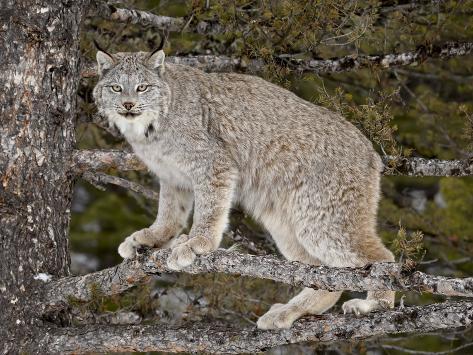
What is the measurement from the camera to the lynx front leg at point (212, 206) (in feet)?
21.1

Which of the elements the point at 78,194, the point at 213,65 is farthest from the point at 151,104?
the point at 78,194

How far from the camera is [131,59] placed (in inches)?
263

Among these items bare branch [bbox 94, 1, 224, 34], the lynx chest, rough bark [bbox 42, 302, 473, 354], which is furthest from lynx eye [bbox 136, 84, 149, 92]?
rough bark [bbox 42, 302, 473, 354]

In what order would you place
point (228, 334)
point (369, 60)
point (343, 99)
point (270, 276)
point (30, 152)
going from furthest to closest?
point (343, 99), point (369, 60), point (30, 152), point (228, 334), point (270, 276)

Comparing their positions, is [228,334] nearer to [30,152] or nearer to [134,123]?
[30,152]

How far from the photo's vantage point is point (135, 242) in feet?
22.0

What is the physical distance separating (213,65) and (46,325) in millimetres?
2528

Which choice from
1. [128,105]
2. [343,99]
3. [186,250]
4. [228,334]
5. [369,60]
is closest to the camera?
[228,334]

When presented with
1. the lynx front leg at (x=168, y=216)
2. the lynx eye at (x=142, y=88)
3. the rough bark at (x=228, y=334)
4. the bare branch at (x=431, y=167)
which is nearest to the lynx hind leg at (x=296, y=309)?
the rough bark at (x=228, y=334)

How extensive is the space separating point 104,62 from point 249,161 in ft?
4.58

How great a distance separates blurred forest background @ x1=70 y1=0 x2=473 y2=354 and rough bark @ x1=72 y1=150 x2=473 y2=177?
4.5 inches

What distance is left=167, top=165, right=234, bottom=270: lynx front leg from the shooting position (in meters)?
6.43

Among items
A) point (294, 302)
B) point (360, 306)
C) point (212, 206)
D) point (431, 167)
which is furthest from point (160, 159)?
point (431, 167)

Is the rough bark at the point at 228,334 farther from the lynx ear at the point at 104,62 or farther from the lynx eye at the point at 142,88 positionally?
the lynx ear at the point at 104,62
